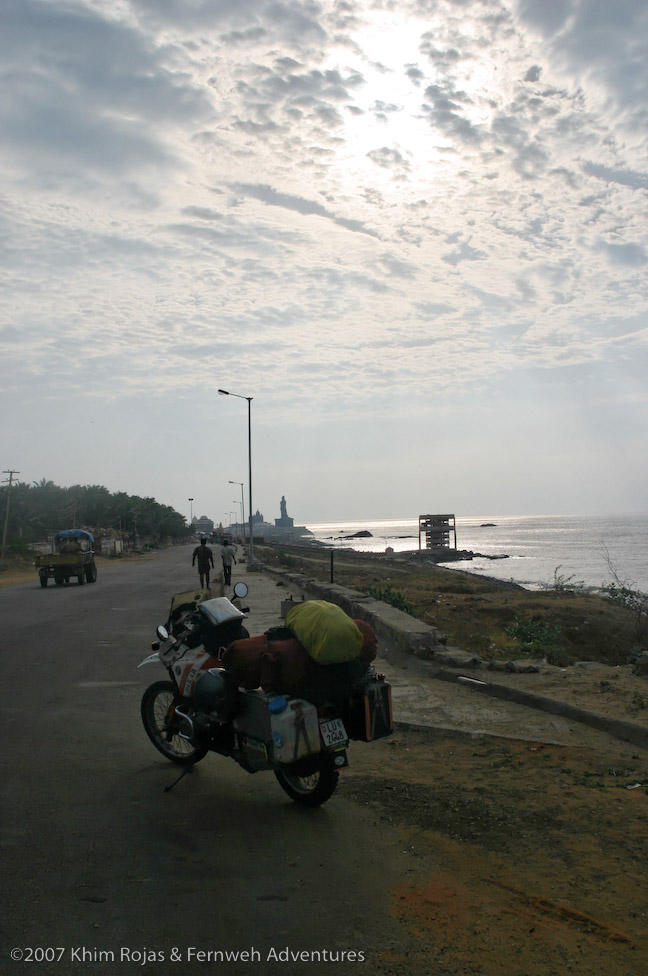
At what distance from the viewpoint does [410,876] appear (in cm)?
394

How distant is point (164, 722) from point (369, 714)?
2.03 meters

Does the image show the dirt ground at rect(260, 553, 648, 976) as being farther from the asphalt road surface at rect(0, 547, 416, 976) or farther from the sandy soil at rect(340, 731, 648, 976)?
the asphalt road surface at rect(0, 547, 416, 976)

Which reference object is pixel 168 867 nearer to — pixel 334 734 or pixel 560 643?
pixel 334 734

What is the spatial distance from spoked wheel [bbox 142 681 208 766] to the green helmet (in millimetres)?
717

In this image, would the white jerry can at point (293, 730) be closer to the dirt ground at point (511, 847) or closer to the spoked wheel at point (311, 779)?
the spoked wheel at point (311, 779)

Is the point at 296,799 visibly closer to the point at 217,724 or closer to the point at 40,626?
the point at 217,724

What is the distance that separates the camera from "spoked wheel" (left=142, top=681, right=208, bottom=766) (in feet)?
19.3

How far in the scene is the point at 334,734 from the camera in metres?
4.73

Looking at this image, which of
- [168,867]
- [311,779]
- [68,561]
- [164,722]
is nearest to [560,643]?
[164,722]

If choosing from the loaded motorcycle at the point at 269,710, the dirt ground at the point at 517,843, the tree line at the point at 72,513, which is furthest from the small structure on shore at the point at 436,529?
the loaded motorcycle at the point at 269,710

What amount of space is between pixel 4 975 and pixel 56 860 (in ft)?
3.49

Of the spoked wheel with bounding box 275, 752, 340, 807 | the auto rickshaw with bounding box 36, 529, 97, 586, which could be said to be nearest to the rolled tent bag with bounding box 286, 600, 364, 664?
the spoked wheel with bounding box 275, 752, 340, 807

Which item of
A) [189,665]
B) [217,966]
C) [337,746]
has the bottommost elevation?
[217,966]

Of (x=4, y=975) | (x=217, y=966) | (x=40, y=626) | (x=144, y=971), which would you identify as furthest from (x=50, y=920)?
(x=40, y=626)
